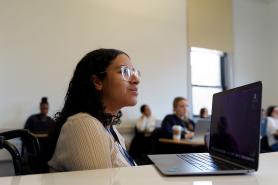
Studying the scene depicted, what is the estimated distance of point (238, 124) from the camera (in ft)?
3.02

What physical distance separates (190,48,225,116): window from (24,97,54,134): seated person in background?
306 cm

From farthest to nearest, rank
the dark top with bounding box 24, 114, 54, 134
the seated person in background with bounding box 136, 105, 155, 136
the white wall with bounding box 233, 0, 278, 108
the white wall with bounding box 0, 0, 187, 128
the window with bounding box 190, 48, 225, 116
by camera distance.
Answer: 1. the white wall with bounding box 233, 0, 278, 108
2. the window with bounding box 190, 48, 225, 116
3. the seated person in background with bounding box 136, 105, 155, 136
4. the white wall with bounding box 0, 0, 187, 128
5. the dark top with bounding box 24, 114, 54, 134

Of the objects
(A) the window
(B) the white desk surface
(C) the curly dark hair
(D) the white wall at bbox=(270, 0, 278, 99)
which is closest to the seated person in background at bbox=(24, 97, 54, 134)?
(A) the window

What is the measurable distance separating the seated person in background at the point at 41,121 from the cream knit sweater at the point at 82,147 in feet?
12.7

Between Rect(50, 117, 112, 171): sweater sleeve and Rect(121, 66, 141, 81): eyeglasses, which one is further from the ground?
A: Rect(121, 66, 141, 81): eyeglasses

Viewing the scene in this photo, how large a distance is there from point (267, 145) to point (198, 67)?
2497 mm

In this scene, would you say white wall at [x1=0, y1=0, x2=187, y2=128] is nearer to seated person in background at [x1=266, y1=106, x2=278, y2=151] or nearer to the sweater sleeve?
seated person in background at [x1=266, y1=106, x2=278, y2=151]

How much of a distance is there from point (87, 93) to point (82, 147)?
0.30 m

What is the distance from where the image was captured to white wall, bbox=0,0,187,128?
4.78m

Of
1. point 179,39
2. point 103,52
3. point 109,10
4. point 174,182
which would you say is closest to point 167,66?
point 179,39

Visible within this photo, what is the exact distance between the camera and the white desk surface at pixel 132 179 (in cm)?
70

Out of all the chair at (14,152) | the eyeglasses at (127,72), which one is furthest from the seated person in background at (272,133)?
the chair at (14,152)

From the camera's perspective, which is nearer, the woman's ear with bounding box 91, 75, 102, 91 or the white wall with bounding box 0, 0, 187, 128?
the woman's ear with bounding box 91, 75, 102, 91

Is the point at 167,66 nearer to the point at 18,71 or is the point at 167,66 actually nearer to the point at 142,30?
the point at 142,30
